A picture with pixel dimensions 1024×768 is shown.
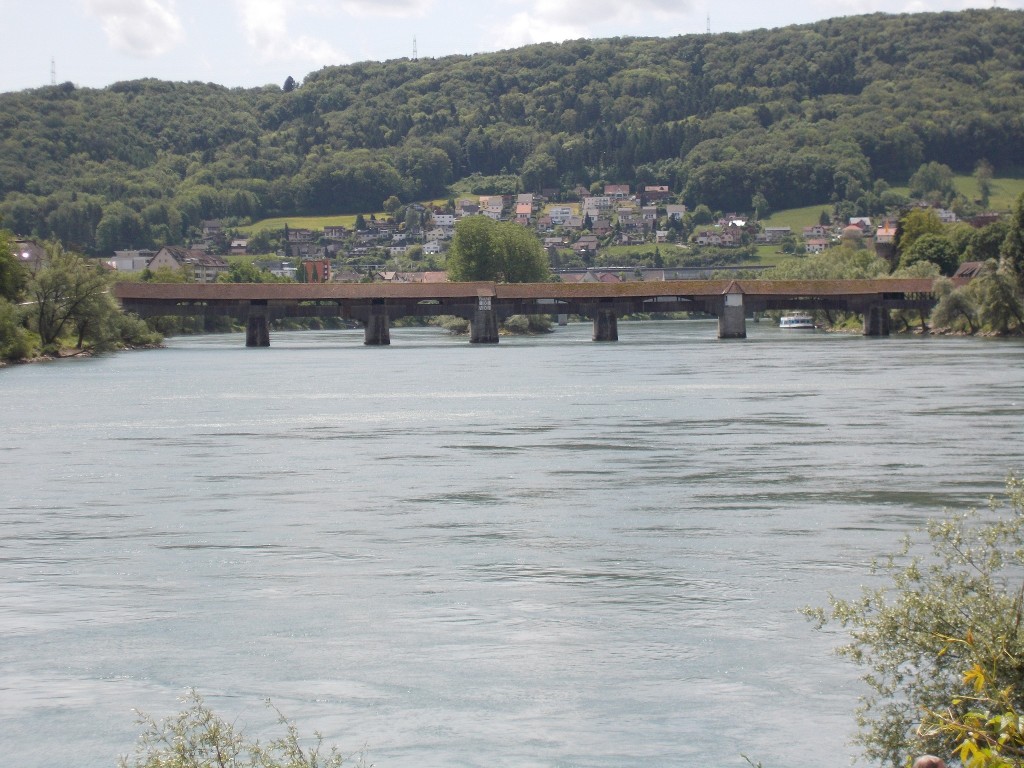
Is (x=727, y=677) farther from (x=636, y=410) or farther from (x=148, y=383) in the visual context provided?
(x=148, y=383)

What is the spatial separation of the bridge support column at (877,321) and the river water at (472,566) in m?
50.2

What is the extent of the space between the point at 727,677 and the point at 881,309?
80517 millimetres

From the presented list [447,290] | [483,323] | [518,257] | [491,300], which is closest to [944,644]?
[483,323]

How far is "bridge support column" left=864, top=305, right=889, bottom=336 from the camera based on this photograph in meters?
91.1

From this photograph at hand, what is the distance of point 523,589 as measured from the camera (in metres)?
16.8


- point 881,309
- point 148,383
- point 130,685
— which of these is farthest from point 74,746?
point 881,309

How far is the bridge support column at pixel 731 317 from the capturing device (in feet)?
305

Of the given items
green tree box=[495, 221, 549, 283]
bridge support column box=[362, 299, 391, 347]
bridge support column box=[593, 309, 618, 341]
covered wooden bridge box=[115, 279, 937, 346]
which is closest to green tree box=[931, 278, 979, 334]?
covered wooden bridge box=[115, 279, 937, 346]

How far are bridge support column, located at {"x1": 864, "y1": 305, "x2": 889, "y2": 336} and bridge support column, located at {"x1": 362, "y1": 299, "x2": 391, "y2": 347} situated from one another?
29303 mm

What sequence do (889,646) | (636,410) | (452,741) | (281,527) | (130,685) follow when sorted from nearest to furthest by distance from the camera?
(889,646) < (452,741) < (130,685) < (281,527) < (636,410)

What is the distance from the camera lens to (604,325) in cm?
9400

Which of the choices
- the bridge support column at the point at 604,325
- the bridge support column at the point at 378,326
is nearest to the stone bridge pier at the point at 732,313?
the bridge support column at the point at 604,325

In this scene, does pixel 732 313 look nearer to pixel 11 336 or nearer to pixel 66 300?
pixel 66 300

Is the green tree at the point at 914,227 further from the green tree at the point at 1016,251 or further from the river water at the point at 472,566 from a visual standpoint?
the river water at the point at 472,566
